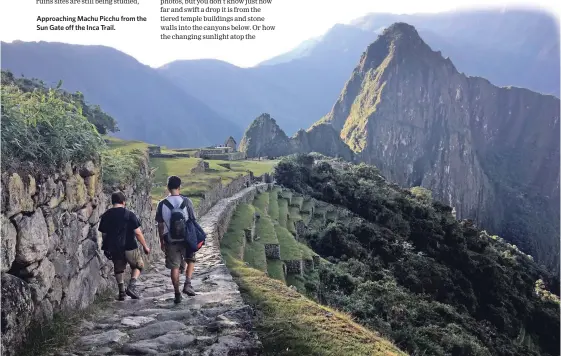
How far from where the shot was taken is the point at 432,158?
502 ft

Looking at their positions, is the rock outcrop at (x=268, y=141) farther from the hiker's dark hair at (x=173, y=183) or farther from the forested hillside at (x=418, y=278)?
the hiker's dark hair at (x=173, y=183)

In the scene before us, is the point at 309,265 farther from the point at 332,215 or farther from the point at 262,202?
the point at 332,215

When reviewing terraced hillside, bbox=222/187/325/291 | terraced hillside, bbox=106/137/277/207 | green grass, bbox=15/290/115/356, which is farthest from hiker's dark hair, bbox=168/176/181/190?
terraced hillside, bbox=222/187/325/291

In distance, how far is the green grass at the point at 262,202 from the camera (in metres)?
23.4

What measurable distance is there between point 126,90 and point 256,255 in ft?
467

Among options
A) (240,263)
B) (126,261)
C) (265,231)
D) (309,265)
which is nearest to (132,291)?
(126,261)

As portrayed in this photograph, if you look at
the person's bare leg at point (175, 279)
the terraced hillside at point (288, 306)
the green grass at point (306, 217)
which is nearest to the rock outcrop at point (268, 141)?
the green grass at point (306, 217)

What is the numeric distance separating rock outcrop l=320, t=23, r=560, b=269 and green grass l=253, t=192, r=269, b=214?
103015 millimetres

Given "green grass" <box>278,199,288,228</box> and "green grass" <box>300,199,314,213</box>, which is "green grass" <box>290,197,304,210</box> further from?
"green grass" <box>278,199,288,228</box>

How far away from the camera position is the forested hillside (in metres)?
13.2

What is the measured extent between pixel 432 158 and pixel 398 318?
148m

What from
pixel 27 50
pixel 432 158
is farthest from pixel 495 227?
pixel 27 50

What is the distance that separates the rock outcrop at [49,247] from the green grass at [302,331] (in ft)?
6.98

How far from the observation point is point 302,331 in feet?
17.5
